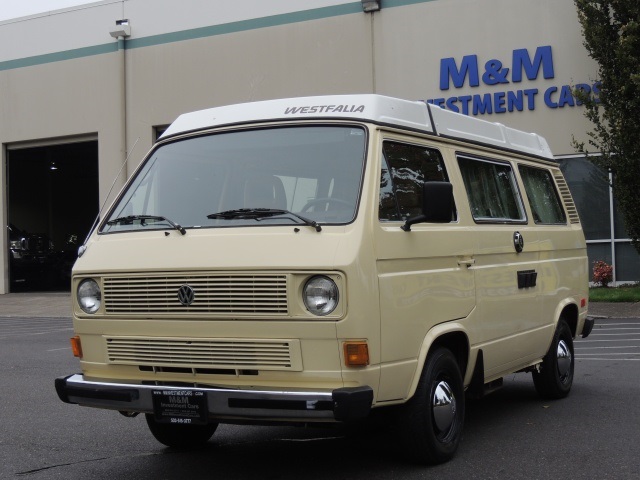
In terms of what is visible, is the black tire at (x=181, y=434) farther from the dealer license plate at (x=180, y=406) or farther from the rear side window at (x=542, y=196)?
the rear side window at (x=542, y=196)

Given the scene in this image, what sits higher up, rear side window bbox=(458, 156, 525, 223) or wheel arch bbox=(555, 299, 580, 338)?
rear side window bbox=(458, 156, 525, 223)

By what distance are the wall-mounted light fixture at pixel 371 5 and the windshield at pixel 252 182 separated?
17666mm

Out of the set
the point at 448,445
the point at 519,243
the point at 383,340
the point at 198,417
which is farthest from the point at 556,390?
the point at 198,417

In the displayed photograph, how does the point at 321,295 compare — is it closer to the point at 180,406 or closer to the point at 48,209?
the point at 180,406

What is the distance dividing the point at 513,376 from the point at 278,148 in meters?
5.29

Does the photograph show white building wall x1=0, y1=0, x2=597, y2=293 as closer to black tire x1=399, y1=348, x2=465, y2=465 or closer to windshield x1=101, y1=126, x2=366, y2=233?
black tire x1=399, y1=348, x2=465, y2=465

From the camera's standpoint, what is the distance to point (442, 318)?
20.0ft

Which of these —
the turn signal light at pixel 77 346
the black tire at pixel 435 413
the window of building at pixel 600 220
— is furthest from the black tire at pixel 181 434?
the window of building at pixel 600 220

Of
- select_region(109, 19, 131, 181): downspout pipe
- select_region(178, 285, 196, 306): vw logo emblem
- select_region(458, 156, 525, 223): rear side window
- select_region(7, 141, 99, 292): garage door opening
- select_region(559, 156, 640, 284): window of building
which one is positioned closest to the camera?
select_region(178, 285, 196, 306): vw logo emblem

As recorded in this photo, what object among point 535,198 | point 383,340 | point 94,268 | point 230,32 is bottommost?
point 383,340

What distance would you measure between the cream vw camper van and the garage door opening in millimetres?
25529

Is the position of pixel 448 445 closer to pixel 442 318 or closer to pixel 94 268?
pixel 442 318

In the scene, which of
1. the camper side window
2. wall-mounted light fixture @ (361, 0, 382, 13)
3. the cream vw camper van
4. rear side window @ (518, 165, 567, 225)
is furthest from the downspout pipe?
the camper side window

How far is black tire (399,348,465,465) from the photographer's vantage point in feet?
18.9
